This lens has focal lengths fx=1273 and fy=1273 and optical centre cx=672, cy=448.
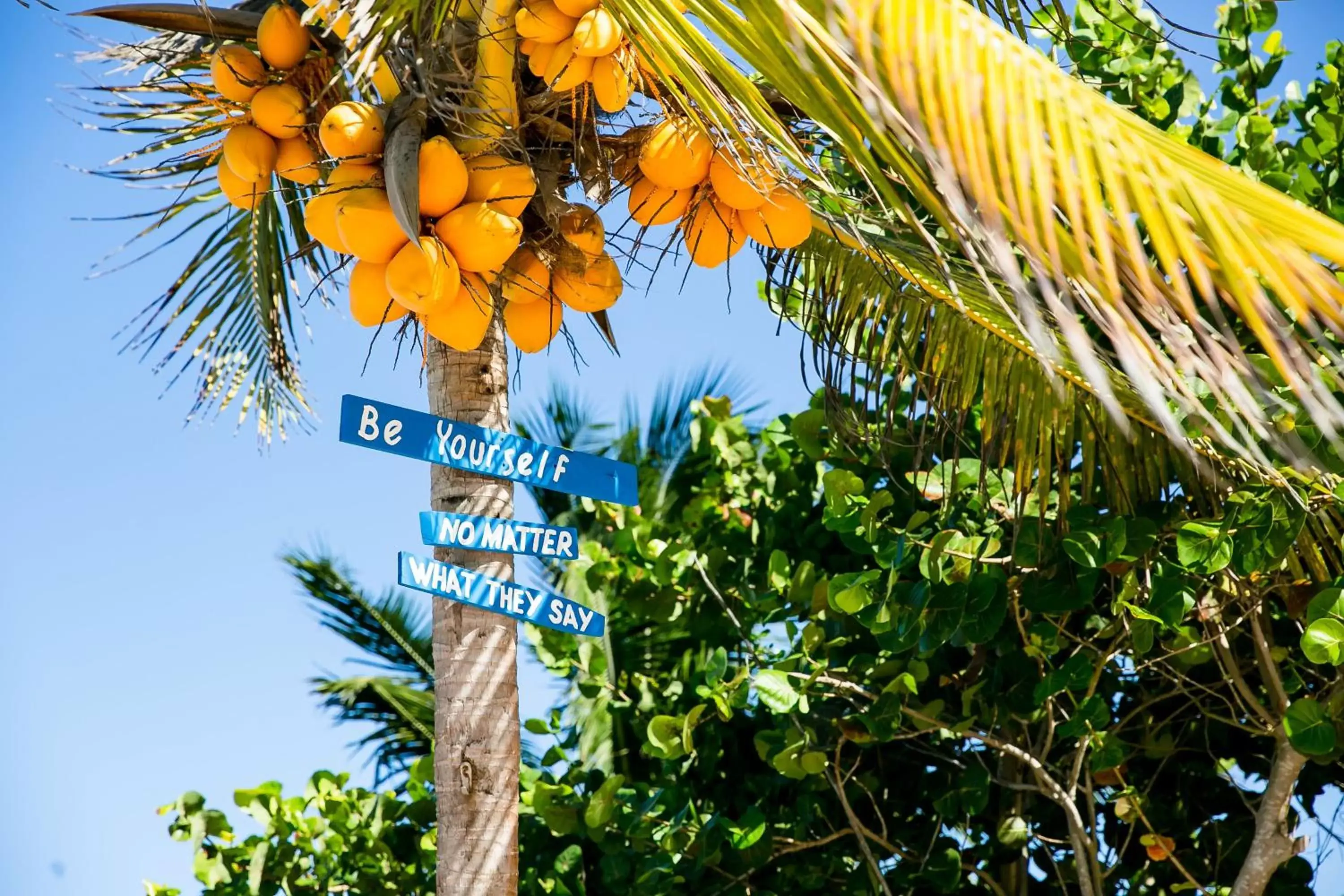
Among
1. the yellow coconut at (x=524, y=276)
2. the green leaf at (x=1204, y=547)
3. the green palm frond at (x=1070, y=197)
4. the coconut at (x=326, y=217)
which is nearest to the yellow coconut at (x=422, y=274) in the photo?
the coconut at (x=326, y=217)

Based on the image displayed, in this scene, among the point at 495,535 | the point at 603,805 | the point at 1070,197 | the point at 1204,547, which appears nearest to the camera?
the point at 1070,197

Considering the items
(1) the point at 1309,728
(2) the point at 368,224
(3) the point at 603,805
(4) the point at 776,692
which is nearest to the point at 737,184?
(2) the point at 368,224

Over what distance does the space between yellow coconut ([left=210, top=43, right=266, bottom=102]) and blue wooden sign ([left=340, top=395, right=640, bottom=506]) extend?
1.78 ft

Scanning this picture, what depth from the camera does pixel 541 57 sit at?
78.1 inches

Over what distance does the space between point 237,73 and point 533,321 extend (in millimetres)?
646

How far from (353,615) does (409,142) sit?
408 cm

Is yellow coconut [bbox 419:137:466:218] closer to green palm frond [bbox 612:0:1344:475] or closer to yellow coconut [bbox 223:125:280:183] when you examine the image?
yellow coconut [bbox 223:125:280:183]

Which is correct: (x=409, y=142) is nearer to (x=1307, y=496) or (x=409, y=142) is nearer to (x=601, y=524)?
(x=1307, y=496)

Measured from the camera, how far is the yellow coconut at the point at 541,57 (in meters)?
1.96

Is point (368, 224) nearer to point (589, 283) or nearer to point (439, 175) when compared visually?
point (439, 175)

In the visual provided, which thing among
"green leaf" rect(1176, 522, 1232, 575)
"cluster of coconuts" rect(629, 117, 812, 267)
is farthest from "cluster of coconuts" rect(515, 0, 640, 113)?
"green leaf" rect(1176, 522, 1232, 575)

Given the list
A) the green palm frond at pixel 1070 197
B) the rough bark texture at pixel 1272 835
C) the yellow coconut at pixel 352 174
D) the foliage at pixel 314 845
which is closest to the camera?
the green palm frond at pixel 1070 197

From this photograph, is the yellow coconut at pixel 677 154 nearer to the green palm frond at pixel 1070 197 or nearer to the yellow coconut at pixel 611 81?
the yellow coconut at pixel 611 81

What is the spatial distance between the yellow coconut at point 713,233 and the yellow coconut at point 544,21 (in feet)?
1.32
